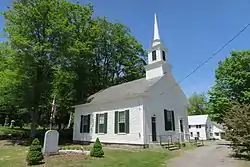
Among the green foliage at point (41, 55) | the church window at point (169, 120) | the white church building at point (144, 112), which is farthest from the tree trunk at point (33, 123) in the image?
the church window at point (169, 120)

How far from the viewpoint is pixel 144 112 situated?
53.5 feet

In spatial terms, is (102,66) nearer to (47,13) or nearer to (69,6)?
(69,6)

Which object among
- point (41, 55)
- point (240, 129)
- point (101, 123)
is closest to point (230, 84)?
point (240, 129)

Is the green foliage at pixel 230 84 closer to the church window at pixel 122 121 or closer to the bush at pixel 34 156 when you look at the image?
the church window at pixel 122 121

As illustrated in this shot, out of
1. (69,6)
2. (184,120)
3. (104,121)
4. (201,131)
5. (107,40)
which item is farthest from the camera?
(201,131)

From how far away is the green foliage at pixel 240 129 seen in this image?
35.9 ft

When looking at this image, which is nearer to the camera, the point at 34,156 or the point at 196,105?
the point at 34,156

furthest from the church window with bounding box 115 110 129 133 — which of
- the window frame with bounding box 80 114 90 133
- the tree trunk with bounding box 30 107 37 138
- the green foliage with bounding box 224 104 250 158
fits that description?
the tree trunk with bounding box 30 107 37 138

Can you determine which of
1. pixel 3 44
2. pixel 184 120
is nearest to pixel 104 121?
pixel 184 120

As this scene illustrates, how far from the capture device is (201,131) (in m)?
50.4

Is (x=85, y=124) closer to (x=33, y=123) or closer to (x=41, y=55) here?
(x=33, y=123)

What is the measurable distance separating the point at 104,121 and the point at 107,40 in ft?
54.4

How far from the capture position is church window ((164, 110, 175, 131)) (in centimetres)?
1816

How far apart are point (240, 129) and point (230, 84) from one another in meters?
14.8
